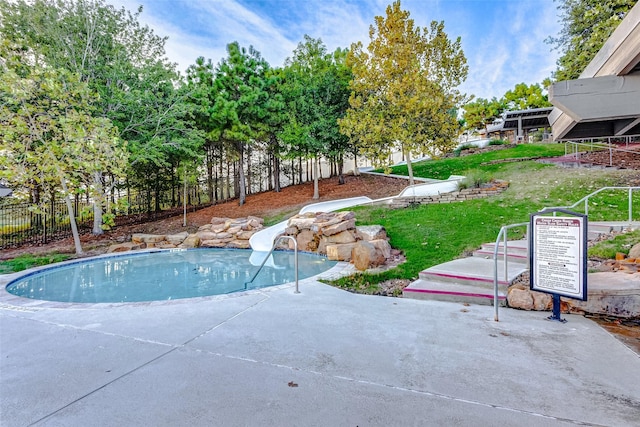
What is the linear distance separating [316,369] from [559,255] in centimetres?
271

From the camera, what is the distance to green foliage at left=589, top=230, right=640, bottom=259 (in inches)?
201

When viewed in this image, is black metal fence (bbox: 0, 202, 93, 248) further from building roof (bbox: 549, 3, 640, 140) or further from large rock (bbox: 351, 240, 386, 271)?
building roof (bbox: 549, 3, 640, 140)

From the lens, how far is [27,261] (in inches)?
318

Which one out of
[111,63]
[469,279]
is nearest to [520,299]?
[469,279]

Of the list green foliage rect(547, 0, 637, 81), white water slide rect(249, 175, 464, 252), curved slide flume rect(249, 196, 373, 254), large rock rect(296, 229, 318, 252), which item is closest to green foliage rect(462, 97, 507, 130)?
green foliage rect(547, 0, 637, 81)

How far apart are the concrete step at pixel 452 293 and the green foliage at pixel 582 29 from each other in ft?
25.8

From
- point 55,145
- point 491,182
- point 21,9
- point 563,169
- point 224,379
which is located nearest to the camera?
point 224,379

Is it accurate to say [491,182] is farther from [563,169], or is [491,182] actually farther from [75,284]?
[75,284]

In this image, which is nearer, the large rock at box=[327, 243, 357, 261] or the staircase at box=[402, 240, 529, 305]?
the staircase at box=[402, 240, 529, 305]

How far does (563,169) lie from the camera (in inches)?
475

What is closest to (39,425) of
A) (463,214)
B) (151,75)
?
(463,214)

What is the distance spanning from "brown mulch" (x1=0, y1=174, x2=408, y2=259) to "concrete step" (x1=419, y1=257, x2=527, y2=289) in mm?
7899

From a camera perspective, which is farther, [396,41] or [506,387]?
[396,41]

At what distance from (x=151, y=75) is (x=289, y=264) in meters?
8.91
